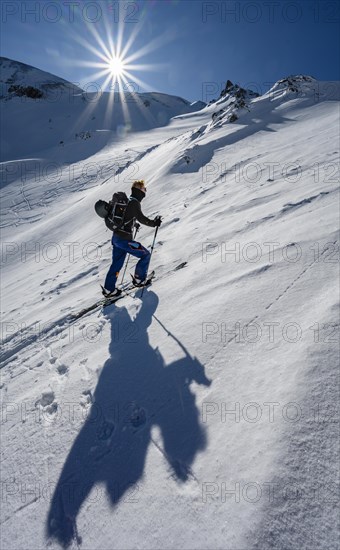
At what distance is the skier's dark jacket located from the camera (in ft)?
19.5

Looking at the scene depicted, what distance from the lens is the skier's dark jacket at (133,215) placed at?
5949mm

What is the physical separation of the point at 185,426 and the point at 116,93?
82.9m

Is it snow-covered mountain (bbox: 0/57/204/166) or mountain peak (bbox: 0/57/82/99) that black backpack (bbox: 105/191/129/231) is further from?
mountain peak (bbox: 0/57/82/99)

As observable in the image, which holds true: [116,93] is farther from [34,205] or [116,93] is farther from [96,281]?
[96,281]

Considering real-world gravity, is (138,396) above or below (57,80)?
below

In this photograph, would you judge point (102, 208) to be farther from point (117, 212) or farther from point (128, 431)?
point (128, 431)

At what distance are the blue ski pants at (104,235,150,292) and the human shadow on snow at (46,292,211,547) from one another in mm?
2415

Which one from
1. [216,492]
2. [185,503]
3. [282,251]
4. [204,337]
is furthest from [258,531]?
[282,251]

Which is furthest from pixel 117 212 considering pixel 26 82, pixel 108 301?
pixel 26 82

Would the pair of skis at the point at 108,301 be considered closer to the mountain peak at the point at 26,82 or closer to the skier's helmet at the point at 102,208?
the skier's helmet at the point at 102,208

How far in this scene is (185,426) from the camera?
2.91m

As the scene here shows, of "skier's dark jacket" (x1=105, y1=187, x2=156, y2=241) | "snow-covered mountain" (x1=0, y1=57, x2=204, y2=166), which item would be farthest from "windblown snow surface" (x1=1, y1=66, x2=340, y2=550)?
"snow-covered mountain" (x1=0, y1=57, x2=204, y2=166)

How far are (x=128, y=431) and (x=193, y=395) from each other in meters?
0.76

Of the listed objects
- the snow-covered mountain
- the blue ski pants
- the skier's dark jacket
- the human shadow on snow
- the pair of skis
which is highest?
the snow-covered mountain
